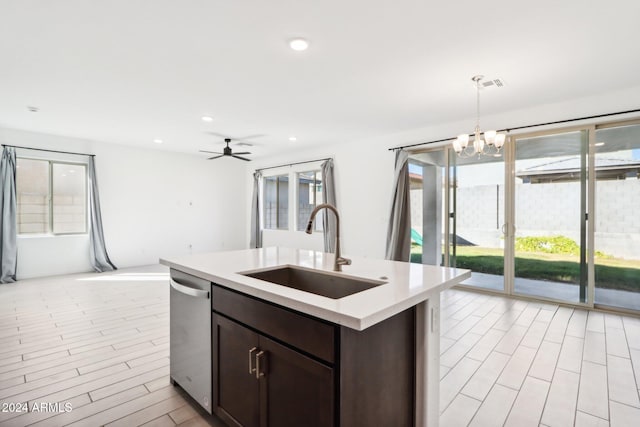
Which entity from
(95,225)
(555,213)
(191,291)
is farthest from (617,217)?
(95,225)

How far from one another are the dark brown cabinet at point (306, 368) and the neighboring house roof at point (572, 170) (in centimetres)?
387

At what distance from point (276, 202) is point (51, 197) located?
447 cm

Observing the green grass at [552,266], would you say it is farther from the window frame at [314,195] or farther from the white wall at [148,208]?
the white wall at [148,208]

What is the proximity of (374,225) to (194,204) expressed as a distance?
448 centimetres

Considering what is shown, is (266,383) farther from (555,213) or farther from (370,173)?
(370,173)

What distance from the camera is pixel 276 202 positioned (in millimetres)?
8039

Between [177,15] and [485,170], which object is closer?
[177,15]

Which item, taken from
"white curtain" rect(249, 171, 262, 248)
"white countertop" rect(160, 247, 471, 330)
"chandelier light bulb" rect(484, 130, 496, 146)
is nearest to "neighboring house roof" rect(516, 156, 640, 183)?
"chandelier light bulb" rect(484, 130, 496, 146)

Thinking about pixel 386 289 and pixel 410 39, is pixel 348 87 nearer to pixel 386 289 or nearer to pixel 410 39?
pixel 410 39

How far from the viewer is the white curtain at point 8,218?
5051mm

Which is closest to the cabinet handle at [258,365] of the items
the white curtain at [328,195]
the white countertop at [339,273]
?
the white countertop at [339,273]

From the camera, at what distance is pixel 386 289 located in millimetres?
1340

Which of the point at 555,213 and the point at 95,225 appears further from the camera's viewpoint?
the point at 95,225

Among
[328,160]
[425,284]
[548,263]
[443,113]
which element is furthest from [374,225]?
[425,284]
